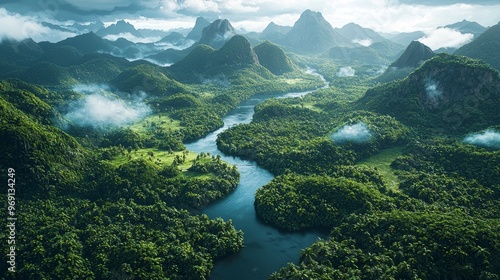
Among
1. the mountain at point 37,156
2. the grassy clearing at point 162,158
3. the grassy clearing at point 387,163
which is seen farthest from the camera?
the grassy clearing at point 162,158

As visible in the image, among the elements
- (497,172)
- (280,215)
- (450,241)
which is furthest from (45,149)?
(497,172)

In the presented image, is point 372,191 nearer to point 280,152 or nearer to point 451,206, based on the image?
point 451,206

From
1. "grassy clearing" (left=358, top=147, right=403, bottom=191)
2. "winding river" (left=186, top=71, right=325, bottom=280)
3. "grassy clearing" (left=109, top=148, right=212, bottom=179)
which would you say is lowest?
"winding river" (left=186, top=71, right=325, bottom=280)

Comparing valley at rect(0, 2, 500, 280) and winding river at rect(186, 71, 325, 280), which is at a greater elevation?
valley at rect(0, 2, 500, 280)

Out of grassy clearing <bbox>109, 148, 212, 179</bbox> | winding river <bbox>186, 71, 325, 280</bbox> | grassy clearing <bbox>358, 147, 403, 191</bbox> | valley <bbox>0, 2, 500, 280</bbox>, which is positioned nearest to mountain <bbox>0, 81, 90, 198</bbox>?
valley <bbox>0, 2, 500, 280</bbox>

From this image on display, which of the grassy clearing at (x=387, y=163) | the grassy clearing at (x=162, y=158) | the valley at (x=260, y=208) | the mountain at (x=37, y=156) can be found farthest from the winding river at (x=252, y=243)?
the mountain at (x=37, y=156)

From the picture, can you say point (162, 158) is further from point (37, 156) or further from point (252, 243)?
point (252, 243)

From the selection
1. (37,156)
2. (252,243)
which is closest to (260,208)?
(252,243)

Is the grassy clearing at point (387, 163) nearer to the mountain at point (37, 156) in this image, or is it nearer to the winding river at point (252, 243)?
the winding river at point (252, 243)

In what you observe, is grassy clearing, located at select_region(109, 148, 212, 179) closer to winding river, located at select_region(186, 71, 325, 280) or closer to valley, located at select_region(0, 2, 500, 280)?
valley, located at select_region(0, 2, 500, 280)

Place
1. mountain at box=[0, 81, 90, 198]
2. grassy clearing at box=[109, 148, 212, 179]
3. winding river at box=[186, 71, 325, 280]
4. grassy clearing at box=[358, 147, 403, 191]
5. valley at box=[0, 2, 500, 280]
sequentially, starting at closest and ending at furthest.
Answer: valley at box=[0, 2, 500, 280] → winding river at box=[186, 71, 325, 280] → mountain at box=[0, 81, 90, 198] → grassy clearing at box=[358, 147, 403, 191] → grassy clearing at box=[109, 148, 212, 179]
